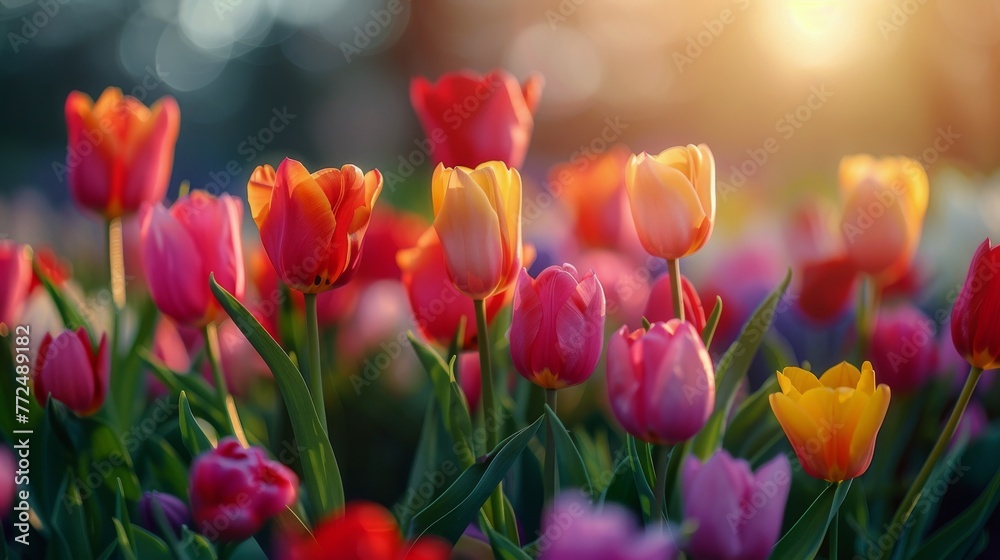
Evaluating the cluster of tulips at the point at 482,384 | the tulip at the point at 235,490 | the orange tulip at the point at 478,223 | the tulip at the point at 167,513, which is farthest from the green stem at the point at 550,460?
the tulip at the point at 167,513

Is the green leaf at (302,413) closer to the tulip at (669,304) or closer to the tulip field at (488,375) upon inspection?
the tulip field at (488,375)

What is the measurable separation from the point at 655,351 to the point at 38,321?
1010 mm

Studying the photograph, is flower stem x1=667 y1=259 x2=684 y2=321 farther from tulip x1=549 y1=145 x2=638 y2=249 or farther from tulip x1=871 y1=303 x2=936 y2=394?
tulip x1=549 y1=145 x2=638 y2=249

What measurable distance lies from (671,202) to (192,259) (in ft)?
1.63

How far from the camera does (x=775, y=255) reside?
145cm

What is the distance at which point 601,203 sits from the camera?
4.76ft

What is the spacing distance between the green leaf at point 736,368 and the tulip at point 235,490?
0.43 metres

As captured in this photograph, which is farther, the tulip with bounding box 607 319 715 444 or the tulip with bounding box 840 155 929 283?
the tulip with bounding box 840 155 929 283

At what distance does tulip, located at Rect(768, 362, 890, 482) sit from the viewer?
0.66 metres

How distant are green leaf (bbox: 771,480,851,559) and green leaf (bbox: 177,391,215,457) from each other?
0.50 meters

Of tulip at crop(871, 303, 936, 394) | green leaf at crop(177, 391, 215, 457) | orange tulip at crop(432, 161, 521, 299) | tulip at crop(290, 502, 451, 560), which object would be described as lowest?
tulip at crop(871, 303, 936, 394)

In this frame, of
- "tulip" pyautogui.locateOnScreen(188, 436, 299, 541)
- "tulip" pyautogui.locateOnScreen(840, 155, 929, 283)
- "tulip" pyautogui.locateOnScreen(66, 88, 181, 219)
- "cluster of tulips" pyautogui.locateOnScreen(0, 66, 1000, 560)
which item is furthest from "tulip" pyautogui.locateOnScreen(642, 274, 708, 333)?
"tulip" pyautogui.locateOnScreen(66, 88, 181, 219)

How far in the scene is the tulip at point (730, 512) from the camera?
2.29 ft

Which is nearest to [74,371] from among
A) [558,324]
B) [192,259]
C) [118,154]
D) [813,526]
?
[192,259]
